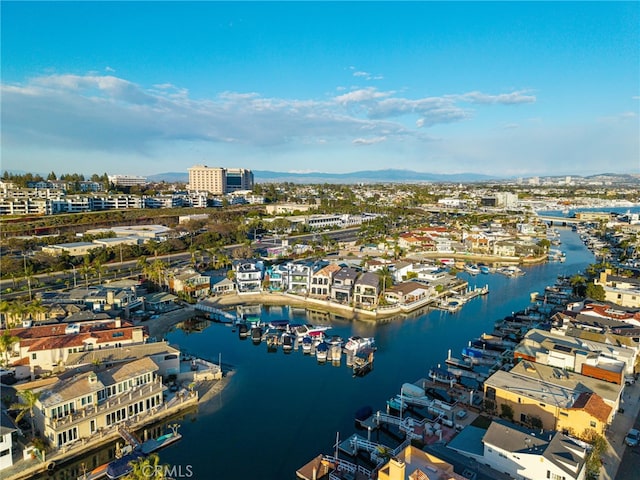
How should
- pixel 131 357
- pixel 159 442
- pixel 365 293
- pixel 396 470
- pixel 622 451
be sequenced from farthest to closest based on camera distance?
pixel 365 293, pixel 131 357, pixel 159 442, pixel 622 451, pixel 396 470

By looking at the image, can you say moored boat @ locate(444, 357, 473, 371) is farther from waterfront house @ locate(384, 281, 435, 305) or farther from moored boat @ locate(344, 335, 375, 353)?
waterfront house @ locate(384, 281, 435, 305)

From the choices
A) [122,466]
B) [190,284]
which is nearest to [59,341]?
[122,466]

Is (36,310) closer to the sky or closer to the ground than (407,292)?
closer to the sky

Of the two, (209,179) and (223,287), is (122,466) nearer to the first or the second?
(223,287)

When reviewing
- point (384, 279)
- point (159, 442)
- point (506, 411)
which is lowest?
point (159, 442)

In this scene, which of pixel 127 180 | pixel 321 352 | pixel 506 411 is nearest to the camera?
pixel 506 411

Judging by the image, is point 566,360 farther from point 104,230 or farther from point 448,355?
point 104,230

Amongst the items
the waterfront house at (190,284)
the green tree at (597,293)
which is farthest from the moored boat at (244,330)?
the green tree at (597,293)

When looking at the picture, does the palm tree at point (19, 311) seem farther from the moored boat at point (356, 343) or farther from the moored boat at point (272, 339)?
the moored boat at point (356, 343)
